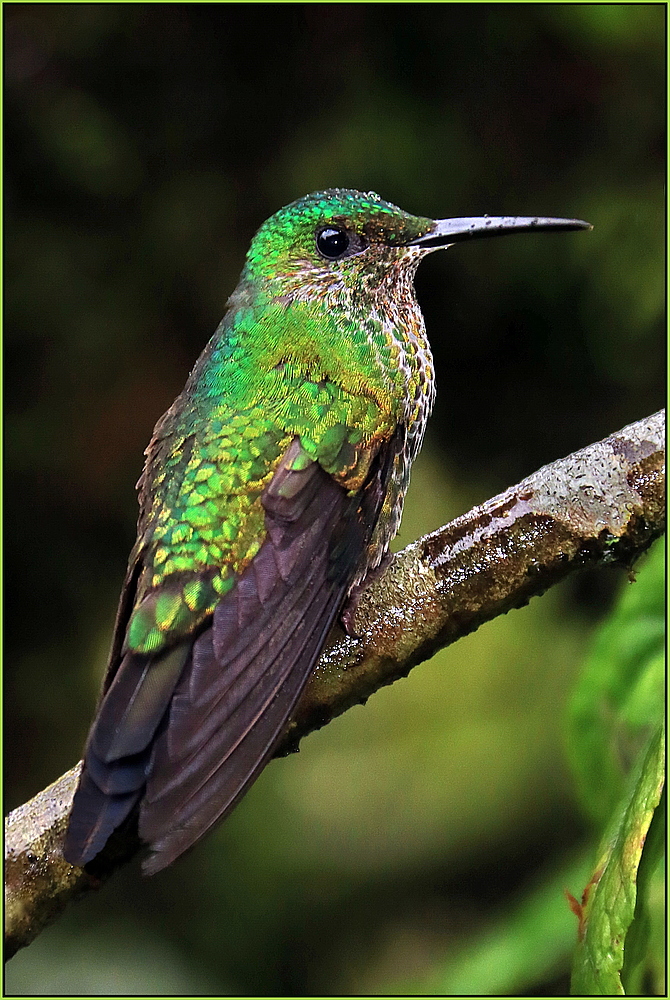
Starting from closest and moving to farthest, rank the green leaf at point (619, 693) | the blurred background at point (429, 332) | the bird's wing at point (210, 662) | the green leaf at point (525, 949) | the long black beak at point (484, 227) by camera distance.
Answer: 1. the bird's wing at point (210, 662)
2. the green leaf at point (619, 693)
3. the long black beak at point (484, 227)
4. the green leaf at point (525, 949)
5. the blurred background at point (429, 332)

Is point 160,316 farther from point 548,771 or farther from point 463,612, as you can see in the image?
point 463,612

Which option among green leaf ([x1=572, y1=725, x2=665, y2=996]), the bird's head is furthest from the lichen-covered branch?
the bird's head

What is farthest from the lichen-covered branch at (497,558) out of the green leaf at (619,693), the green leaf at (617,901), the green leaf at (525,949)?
the green leaf at (525,949)

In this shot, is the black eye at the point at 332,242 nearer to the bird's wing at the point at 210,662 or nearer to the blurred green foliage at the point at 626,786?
the bird's wing at the point at 210,662

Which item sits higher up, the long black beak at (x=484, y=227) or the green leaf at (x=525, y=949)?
the long black beak at (x=484, y=227)

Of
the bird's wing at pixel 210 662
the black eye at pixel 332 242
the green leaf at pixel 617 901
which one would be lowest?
the green leaf at pixel 617 901

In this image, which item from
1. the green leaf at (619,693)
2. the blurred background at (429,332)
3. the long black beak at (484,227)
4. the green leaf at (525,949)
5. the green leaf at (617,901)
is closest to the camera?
the green leaf at (617,901)
